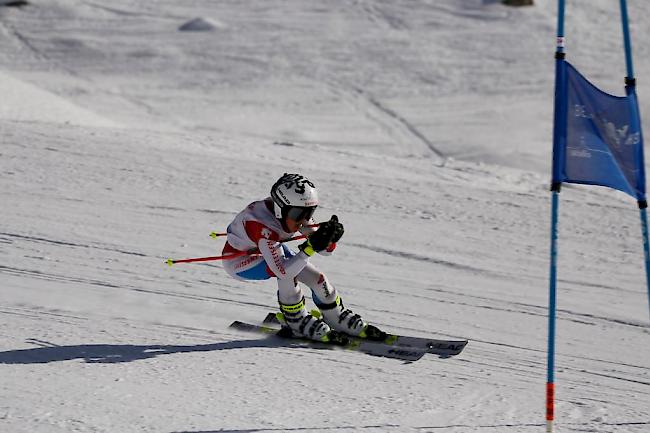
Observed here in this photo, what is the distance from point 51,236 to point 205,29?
674 inches

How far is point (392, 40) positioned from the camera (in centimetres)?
2441

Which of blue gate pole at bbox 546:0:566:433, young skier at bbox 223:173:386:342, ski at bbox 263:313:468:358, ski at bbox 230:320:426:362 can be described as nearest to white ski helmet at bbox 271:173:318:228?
young skier at bbox 223:173:386:342

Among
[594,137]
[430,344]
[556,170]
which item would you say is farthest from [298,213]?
[594,137]

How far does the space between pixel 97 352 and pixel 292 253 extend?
5.14 ft

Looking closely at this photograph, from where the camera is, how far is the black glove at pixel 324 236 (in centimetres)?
612

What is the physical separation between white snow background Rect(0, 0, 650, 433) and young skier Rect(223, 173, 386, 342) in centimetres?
31

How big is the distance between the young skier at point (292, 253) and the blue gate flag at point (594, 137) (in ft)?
5.34

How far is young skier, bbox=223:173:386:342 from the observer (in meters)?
6.32

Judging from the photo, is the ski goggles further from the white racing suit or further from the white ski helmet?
the white racing suit

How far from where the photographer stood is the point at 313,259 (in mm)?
9031

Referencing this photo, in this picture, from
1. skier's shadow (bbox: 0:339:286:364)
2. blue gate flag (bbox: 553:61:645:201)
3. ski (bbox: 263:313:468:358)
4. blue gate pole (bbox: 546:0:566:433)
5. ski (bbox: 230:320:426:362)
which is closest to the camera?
blue gate pole (bbox: 546:0:566:433)

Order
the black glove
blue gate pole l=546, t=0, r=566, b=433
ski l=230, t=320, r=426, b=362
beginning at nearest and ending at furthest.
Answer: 1. blue gate pole l=546, t=0, r=566, b=433
2. the black glove
3. ski l=230, t=320, r=426, b=362

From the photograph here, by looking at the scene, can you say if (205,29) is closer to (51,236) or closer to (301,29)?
(301,29)

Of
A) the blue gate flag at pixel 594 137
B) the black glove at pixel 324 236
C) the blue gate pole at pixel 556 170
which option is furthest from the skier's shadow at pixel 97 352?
the blue gate flag at pixel 594 137
